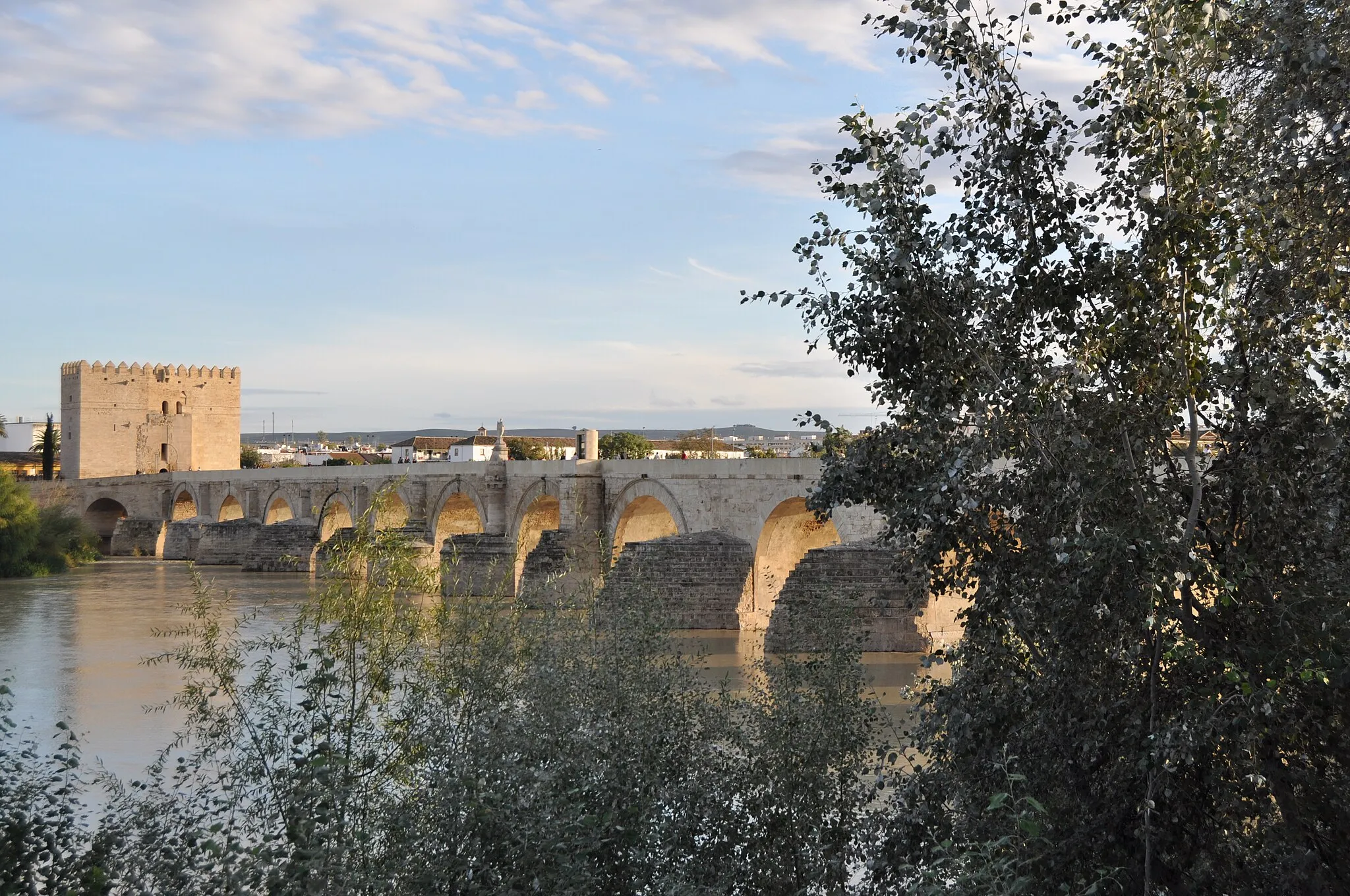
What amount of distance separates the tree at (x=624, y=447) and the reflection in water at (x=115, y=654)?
26435 mm

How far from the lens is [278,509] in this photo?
36812mm

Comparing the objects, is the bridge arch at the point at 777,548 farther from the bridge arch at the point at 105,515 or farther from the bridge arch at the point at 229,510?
the bridge arch at the point at 105,515

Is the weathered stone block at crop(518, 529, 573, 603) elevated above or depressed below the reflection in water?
above

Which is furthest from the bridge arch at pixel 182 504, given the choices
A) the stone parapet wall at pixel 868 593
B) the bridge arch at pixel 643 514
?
the stone parapet wall at pixel 868 593

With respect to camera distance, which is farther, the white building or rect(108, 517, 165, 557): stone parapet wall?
the white building

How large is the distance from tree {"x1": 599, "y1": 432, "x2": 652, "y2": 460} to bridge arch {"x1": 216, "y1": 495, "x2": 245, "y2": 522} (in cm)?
1636

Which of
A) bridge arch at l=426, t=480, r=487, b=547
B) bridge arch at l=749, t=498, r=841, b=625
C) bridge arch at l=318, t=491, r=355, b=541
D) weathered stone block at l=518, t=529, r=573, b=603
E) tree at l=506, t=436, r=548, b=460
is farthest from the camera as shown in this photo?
tree at l=506, t=436, r=548, b=460

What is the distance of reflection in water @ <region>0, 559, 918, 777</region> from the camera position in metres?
10.5

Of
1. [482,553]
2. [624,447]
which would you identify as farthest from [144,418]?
[482,553]

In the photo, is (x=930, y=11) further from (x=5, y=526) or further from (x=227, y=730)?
(x=5, y=526)

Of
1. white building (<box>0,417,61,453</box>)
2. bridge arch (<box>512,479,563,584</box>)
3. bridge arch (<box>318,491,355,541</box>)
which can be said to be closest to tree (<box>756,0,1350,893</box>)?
bridge arch (<box>512,479,563,584</box>)

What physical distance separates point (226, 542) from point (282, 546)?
3.71 m

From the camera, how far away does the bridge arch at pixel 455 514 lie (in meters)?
25.7

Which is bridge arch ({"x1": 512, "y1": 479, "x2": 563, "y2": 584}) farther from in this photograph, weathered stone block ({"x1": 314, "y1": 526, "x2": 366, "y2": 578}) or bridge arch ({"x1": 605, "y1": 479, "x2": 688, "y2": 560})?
weathered stone block ({"x1": 314, "y1": 526, "x2": 366, "y2": 578})
